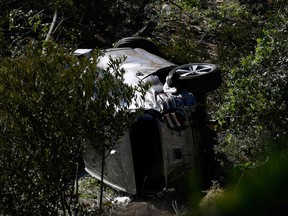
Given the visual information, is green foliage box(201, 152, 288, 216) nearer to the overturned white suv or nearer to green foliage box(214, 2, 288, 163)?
the overturned white suv

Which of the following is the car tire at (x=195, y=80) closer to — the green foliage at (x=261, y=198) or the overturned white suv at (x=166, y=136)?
the overturned white suv at (x=166, y=136)

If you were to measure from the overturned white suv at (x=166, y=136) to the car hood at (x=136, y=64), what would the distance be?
0.06 feet

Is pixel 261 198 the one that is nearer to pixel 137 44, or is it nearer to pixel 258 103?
pixel 258 103

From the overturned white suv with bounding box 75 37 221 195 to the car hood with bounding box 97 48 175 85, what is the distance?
0.02 m

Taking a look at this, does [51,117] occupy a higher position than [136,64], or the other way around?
[51,117]

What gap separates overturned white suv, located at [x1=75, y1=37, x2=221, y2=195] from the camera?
732cm

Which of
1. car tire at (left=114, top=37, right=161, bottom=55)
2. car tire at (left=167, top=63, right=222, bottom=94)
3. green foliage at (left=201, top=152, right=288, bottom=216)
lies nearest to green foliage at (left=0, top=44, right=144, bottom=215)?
car tire at (left=167, top=63, right=222, bottom=94)

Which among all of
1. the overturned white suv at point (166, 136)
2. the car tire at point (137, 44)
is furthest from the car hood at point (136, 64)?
the car tire at point (137, 44)

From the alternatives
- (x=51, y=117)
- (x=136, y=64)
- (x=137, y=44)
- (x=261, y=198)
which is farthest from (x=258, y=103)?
(x=261, y=198)

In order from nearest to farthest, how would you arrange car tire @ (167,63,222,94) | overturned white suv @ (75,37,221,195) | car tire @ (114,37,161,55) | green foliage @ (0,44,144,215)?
1. green foliage @ (0,44,144,215)
2. overturned white suv @ (75,37,221,195)
3. car tire @ (167,63,222,94)
4. car tire @ (114,37,161,55)

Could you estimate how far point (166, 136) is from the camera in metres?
7.32

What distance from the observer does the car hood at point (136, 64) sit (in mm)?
7801

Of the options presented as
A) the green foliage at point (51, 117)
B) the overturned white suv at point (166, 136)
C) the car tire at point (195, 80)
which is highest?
the green foliage at point (51, 117)

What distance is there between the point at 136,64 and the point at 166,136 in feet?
4.44
